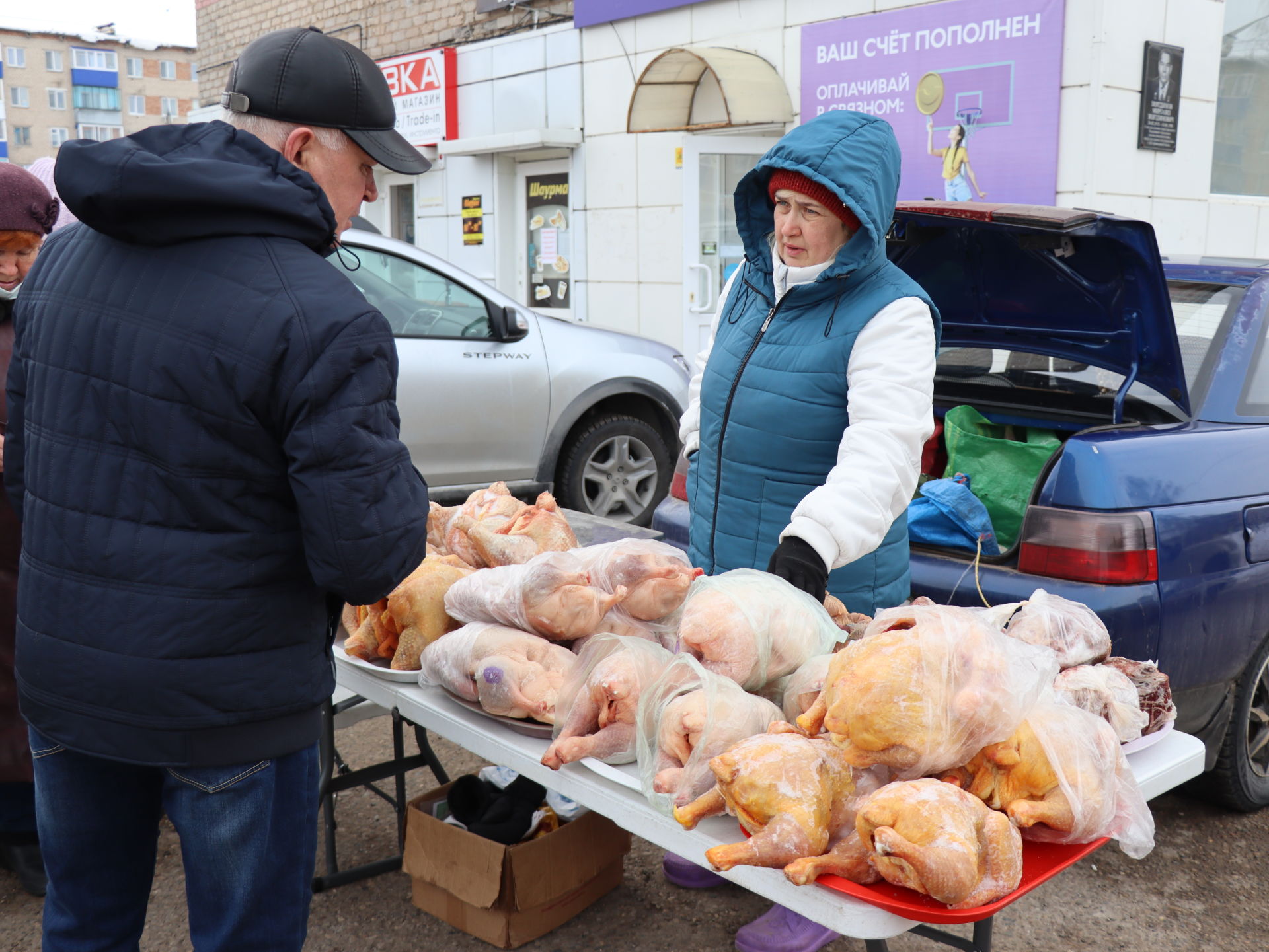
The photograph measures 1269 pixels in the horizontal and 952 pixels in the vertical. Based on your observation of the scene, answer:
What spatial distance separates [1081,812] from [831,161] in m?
1.43

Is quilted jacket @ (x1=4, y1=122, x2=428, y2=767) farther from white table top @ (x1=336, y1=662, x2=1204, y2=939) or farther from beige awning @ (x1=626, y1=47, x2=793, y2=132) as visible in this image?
beige awning @ (x1=626, y1=47, x2=793, y2=132)

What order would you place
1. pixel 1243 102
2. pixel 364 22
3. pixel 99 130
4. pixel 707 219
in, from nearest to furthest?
pixel 1243 102
pixel 707 219
pixel 364 22
pixel 99 130

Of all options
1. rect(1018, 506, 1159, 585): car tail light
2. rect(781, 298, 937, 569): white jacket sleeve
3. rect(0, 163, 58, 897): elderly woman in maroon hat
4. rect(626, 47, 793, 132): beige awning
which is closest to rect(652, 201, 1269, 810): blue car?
rect(1018, 506, 1159, 585): car tail light

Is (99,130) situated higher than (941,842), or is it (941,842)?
(99,130)

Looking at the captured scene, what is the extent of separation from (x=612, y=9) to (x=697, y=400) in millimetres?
8771

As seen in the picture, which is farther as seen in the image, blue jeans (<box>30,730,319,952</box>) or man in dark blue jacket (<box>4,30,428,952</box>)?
blue jeans (<box>30,730,319,952</box>)

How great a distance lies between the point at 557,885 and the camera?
2.81 m

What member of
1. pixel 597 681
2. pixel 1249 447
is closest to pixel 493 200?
pixel 1249 447

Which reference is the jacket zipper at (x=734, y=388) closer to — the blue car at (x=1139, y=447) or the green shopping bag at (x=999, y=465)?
the blue car at (x=1139, y=447)

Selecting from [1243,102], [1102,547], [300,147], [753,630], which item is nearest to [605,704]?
[753,630]

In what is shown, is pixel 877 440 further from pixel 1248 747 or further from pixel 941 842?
pixel 1248 747

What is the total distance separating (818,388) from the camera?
8.16 ft

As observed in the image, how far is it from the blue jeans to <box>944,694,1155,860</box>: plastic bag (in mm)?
1025

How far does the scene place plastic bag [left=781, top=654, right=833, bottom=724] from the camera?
1.83 meters
